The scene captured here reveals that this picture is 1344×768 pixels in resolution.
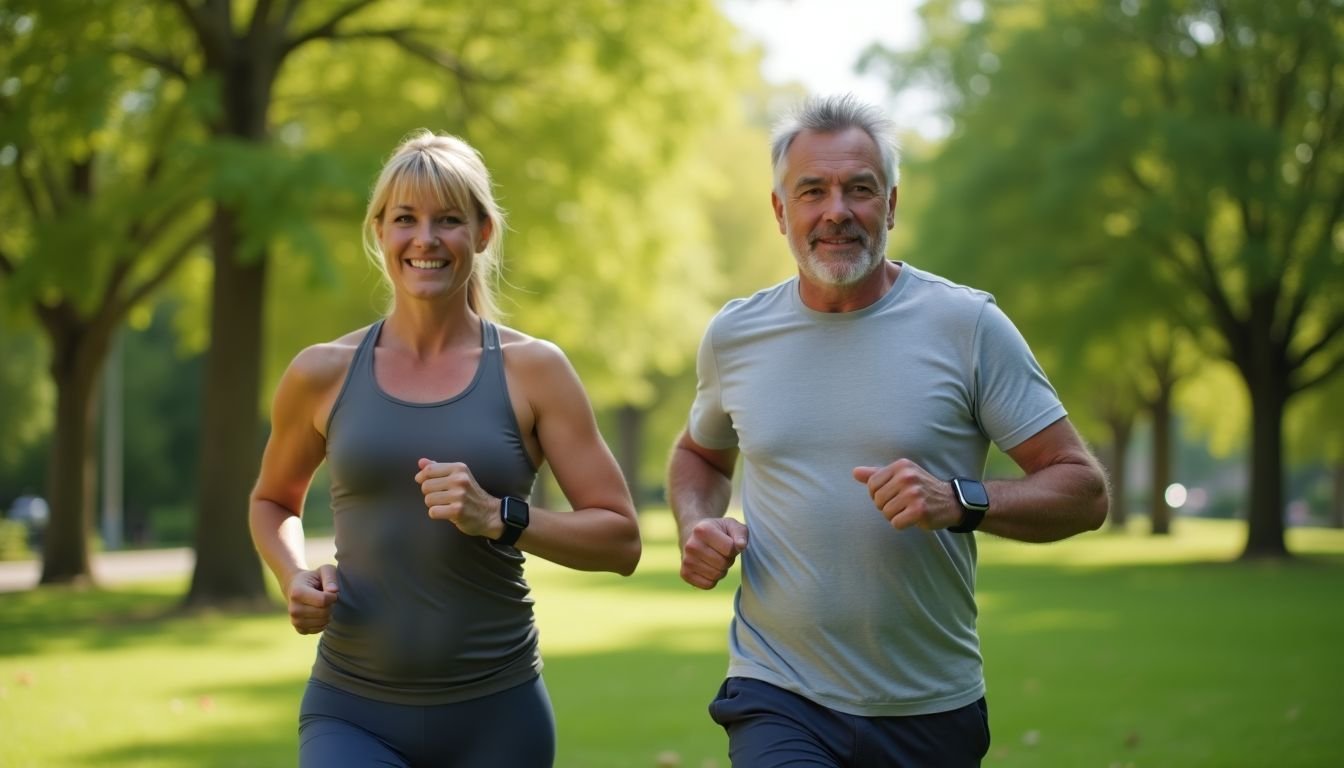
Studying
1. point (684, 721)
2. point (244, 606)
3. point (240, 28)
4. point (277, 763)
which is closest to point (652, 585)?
point (244, 606)

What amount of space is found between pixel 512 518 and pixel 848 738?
1006 millimetres

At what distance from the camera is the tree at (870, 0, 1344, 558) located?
1030 inches

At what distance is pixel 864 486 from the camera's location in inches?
157

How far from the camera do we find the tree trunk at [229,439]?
18.9 m

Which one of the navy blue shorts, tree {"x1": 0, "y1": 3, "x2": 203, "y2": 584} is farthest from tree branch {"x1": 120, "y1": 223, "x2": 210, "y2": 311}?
the navy blue shorts

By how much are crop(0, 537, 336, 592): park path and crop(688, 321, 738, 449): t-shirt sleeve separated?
18.7 meters

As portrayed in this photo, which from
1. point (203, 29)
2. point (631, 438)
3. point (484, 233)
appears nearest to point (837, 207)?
point (484, 233)

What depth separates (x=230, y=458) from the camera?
62.2 ft

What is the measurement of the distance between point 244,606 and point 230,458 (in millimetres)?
1801

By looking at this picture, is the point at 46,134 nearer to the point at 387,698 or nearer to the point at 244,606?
the point at 244,606

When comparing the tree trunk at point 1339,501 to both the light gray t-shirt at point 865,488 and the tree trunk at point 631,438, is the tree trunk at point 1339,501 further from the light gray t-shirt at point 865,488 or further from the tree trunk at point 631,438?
the light gray t-shirt at point 865,488

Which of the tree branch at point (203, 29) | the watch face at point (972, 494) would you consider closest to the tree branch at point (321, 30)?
the tree branch at point (203, 29)

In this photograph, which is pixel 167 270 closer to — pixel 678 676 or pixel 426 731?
pixel 678 676

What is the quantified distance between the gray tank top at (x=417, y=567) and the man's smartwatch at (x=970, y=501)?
112 cm
